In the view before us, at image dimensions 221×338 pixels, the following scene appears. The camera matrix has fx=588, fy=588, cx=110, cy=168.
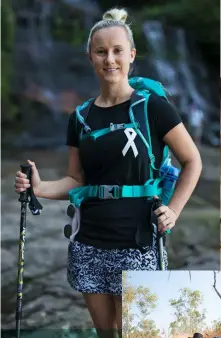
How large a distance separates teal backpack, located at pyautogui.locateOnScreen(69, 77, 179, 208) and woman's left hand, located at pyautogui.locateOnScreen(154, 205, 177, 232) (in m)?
0.05

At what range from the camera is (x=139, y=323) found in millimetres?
1334

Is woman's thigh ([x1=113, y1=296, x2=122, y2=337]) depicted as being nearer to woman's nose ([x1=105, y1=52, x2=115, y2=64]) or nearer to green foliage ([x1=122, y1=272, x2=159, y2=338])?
green foliage ([x1=122, y1=272, x2=159, y2=338])

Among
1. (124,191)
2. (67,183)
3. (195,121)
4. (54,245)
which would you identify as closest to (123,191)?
(124,191)

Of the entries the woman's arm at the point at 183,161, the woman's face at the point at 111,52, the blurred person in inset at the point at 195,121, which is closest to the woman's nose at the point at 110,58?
the woman's face at the point at 111,52

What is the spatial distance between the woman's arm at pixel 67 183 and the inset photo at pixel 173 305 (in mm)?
360

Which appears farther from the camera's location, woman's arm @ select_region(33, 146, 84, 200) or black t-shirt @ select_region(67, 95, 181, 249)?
woman's arm @ select_region(33, 146, 84, 200)

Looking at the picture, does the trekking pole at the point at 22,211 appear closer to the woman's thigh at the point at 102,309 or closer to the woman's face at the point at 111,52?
the woman's thigh at the point at 102,309

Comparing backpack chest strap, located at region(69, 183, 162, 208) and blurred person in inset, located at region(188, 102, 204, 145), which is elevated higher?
blurred person in inset, located at region(188, 102, 204, 145)

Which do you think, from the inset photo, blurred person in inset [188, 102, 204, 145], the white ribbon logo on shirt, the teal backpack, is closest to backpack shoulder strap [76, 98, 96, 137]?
the teal backpack

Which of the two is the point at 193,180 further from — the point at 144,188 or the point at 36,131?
the point at 36,131

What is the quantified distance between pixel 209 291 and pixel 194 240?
2545 mm

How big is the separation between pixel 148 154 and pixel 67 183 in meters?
0.28

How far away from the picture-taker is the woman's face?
4.79 ft

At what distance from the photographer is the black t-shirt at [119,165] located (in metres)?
1.44
